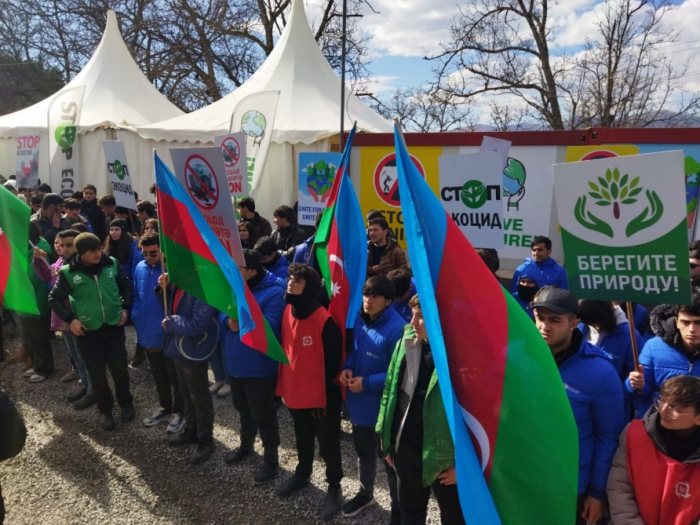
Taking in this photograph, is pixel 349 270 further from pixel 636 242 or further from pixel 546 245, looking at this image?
pixel 546 245

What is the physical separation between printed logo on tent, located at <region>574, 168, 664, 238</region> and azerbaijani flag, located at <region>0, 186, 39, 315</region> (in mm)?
3442

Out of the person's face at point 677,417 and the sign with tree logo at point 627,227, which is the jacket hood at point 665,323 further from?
the person's face at point 677,417

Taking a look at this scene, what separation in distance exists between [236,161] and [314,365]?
3786 millimetres

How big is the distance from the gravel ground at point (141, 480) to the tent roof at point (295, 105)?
19.8 feet

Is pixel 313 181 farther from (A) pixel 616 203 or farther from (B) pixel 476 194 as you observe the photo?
(A) pixel 616 203

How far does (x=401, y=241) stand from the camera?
725 centimetres

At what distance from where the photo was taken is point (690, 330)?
2492 millimetres

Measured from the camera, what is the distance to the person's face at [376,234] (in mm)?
5105

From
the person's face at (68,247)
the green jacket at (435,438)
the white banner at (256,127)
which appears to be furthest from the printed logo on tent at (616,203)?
the white banner at (256,127)

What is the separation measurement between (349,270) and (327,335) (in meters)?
0.57

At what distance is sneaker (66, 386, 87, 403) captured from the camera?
4922mm

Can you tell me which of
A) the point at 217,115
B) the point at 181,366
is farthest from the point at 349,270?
the point at 217,115

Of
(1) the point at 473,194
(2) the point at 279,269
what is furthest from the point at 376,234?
(1) the point at 473,194

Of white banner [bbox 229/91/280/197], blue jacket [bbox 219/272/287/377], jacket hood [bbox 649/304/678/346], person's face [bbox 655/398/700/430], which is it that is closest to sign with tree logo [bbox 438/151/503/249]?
jacket hood [bbox 649/304/678/346]
